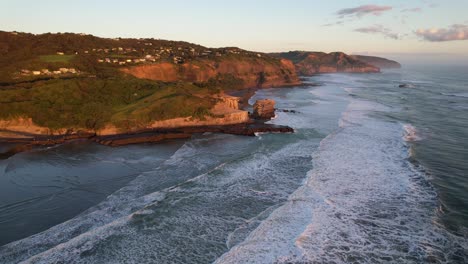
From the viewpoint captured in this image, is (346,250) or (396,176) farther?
(396,176)

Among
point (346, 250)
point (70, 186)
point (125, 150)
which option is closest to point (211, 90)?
point (125, 150)

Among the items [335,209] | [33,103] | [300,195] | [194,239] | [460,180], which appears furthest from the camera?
[33,103]

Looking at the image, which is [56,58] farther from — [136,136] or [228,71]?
[228,71]

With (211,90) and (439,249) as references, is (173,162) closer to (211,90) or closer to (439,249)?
(439,249)

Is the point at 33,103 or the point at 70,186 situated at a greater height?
the point at 33,103

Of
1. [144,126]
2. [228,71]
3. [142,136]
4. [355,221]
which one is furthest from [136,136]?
[228,71]

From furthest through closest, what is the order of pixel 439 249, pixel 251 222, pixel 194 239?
pixel 251 222, pixel 194 239, pixel 439 249
